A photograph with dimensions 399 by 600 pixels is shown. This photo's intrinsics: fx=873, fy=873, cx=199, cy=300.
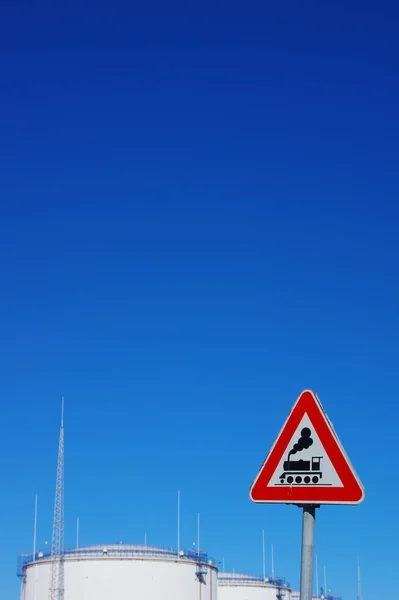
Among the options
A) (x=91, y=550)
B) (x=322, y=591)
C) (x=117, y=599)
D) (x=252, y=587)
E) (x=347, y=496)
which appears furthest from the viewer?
(x=322, y=591)

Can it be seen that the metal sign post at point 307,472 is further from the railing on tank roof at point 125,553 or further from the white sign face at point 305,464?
the railing on tank roof at point 125,553

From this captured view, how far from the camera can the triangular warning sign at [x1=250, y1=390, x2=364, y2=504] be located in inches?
276

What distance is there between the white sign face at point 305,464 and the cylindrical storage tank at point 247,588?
9614 cm

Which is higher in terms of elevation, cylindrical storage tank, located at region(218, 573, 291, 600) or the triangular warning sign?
cylindrical storage tank, located at region(218, 573, 291, 600)

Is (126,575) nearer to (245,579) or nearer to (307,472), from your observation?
(245,579)

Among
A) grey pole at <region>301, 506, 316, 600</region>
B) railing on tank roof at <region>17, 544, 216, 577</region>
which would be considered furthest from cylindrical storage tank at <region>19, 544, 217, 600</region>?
grey pole at <region>301, 506, 316, 600</region>

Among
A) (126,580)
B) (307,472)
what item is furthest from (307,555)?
(126,580)

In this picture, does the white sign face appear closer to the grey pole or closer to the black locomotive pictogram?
the black locomotive pictogram

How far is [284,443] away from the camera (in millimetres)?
7266

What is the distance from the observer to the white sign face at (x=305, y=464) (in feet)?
23.2

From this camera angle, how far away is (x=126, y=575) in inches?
2908

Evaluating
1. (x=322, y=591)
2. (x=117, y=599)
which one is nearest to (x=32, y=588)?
(x=117, y=599)

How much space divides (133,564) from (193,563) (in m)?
6.25

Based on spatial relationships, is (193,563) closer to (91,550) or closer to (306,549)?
(91,550)
